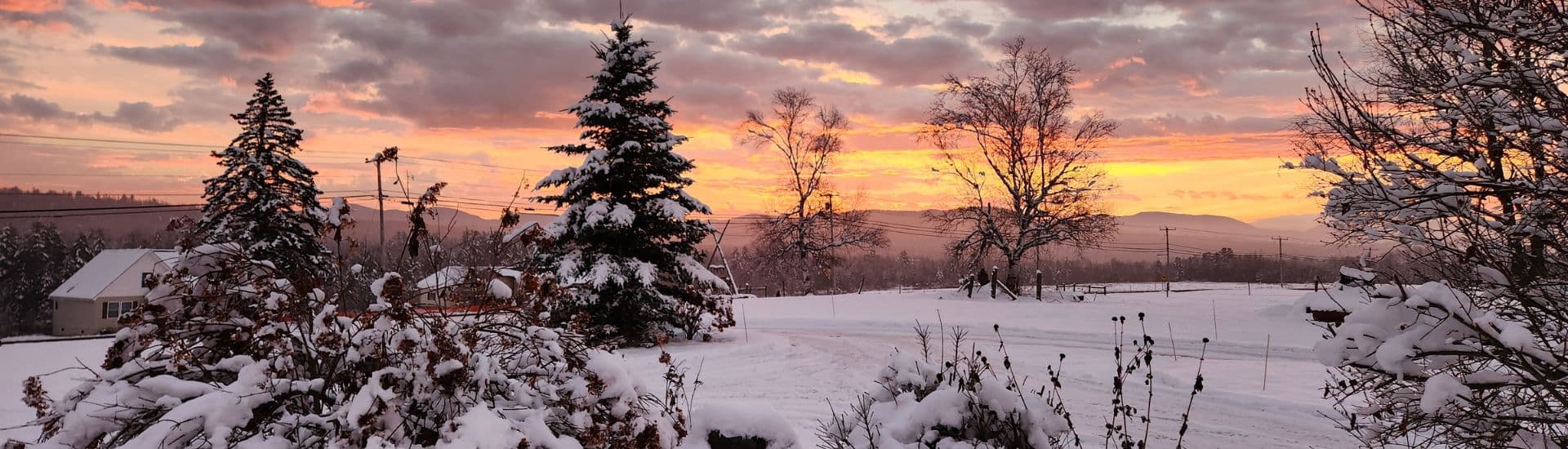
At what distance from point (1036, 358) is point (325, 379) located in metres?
13.1

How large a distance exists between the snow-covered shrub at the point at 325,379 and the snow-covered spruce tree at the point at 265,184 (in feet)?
62.9

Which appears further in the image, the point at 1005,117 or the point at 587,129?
the point at 1005,117

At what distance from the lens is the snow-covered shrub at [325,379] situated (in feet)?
13.1

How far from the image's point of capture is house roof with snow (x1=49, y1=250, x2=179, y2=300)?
4588 centimetres

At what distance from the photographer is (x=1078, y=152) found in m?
27.6

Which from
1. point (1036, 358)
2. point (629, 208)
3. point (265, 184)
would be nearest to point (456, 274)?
point (629, 208)

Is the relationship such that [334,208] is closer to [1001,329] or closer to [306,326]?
[306,326]

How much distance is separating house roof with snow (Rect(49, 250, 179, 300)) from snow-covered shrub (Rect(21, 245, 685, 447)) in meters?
52.1

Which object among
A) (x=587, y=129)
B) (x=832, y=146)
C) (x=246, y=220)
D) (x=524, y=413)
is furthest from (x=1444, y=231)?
(x=832, y=146)

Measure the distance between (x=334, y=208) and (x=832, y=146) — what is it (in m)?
31.7

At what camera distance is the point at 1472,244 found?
459cm

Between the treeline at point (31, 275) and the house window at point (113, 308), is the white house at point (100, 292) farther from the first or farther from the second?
the treeline at point (31, 275)

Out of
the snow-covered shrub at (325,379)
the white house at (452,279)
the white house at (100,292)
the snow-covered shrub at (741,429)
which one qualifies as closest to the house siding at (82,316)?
the white house at (100,292)

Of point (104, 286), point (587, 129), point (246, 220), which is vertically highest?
point (587, 129)
